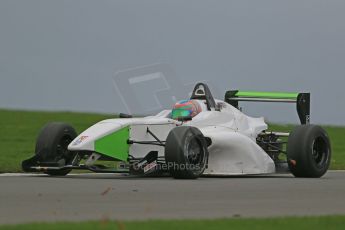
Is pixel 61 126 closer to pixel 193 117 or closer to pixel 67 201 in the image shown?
pixel 193 117

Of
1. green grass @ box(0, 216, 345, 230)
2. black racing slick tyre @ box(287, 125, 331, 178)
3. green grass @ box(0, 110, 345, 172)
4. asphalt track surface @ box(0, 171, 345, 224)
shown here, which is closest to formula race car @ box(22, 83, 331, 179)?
black racing slick tyre @ box(287, 125, 331, 178)

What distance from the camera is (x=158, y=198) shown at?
12562 mm

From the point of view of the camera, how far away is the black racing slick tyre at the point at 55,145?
17500 millimetres

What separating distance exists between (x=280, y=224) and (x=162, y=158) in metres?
8.03

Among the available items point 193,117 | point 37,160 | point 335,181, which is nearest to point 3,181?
point 37,160

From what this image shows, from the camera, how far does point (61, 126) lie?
59.5 feet

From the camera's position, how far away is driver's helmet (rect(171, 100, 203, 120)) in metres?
18.6

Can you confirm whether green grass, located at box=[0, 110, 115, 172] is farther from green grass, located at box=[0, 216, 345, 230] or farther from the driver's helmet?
green grass, located at box=[0, 216, 345, 230]

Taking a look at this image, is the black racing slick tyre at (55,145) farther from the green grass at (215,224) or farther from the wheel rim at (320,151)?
the green grass at (215,224)

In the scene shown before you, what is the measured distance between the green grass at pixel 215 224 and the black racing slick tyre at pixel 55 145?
8.03 meters

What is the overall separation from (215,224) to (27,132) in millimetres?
27339

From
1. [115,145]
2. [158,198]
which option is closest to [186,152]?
[115,145]

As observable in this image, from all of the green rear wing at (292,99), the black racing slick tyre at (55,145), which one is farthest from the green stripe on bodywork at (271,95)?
the black racing slick tyre at (55,145)

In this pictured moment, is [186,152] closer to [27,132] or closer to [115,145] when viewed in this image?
[115,145]
